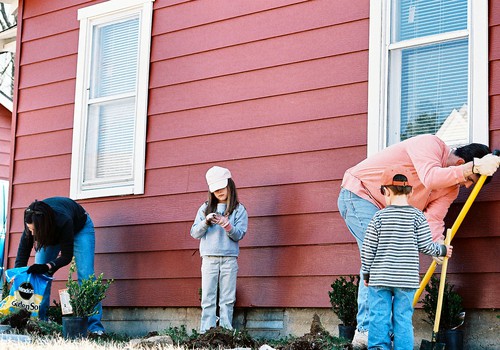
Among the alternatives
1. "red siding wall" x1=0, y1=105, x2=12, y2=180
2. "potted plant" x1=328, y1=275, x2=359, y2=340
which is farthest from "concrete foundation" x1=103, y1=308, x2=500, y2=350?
"red siding wall" x1=0, y1=105, x2=12, y2=180

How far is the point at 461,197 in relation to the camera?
6.14m

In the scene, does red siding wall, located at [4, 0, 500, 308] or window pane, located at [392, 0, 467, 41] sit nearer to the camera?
window pane, located at [392, 0, 467, 41]

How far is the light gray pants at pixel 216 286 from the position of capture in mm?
7109

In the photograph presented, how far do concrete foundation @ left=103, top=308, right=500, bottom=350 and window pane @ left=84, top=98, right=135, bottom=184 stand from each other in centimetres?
134

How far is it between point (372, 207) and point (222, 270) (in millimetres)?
1659

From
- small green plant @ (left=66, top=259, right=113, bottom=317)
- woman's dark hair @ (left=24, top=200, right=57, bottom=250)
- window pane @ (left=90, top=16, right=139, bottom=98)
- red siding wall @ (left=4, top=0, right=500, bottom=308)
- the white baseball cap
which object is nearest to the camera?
red siding wall @ (left=4, top=0, right=500, bottom=308)

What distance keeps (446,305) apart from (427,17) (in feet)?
7.15

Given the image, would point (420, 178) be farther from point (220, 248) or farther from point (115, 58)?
point (115, 58)

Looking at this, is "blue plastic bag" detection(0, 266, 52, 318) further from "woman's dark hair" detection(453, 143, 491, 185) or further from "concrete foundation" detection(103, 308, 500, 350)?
"woman's dark hair" detection(453, 143, 491, 185)

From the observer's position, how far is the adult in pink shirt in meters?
5.60

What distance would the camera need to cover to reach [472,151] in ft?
18.9

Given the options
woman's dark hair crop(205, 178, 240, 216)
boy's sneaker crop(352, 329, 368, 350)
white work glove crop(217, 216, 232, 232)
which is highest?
woman's dark hair crop(205, 178, 240, 216)

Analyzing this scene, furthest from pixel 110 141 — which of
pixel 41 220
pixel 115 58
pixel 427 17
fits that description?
pixel 427 17

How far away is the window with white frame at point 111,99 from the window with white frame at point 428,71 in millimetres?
2568
